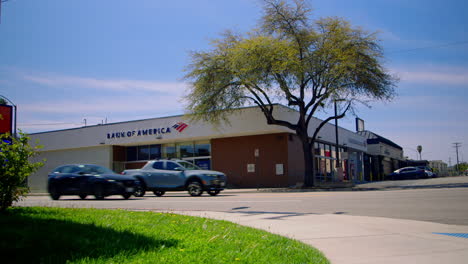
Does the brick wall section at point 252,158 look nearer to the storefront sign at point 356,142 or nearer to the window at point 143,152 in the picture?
the window at point 143,152

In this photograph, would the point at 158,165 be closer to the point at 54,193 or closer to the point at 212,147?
the point at 54,193

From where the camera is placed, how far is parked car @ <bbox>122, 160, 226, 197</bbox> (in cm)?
1942

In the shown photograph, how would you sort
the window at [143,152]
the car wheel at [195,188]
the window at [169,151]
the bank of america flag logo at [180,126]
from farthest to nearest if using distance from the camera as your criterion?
the window at [143,152]
the window at [169,151]
the bank of america flag logo at [180,126]
the car wheel at [195,188]

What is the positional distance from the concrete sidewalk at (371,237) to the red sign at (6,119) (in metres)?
6.03

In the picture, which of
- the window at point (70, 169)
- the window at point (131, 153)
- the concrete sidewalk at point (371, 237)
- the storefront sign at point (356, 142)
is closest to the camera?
the concrete sidewalk at point (371, 237)

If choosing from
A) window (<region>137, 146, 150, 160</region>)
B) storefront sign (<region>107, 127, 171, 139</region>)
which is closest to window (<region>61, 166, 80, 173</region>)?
storefront sign (<region>107, 127, 171, 139</region>)

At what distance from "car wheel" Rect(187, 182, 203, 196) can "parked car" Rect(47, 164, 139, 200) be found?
2799 millimetres

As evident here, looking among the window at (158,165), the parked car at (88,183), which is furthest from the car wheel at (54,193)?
the window at (158,165)

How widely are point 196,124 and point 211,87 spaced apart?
18.2 feet

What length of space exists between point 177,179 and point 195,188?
102cm

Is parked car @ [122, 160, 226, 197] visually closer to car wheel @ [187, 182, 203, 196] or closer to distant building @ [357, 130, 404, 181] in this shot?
car wheel @ [187, 182, 203, 196]

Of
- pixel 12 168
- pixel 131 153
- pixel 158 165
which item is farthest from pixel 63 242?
pixel 131 153

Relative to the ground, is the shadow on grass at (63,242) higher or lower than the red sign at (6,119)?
lower

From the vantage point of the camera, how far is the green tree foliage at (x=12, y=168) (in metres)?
7.78
